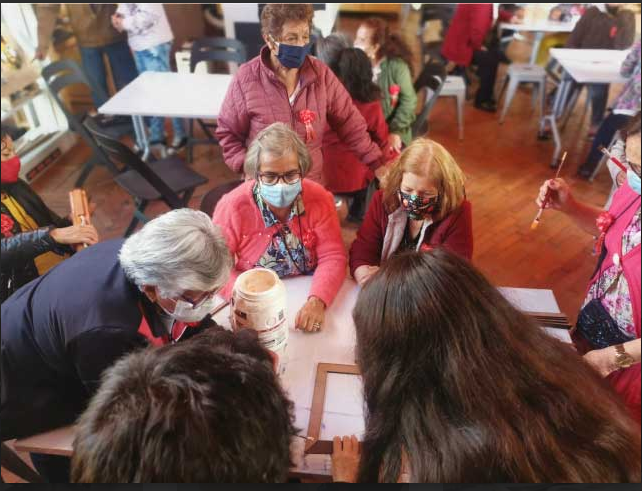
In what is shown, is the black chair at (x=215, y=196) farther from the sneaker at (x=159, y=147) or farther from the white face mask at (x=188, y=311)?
the sneaker at (x=159, y=147)

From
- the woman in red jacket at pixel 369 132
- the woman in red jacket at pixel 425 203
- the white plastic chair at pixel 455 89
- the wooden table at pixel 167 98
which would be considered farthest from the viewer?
the wooden table at pixel 167 98

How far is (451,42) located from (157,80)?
2108mm

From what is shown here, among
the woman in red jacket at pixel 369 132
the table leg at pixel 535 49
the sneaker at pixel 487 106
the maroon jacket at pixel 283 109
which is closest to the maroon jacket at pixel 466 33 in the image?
the table leg at pixel 535 49

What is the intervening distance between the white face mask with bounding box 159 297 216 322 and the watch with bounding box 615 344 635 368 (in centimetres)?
83

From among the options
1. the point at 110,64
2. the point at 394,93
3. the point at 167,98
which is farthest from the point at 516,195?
the point at 167,98

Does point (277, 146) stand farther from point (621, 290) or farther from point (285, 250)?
point (621, 290)

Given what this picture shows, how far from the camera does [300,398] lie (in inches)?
43.0

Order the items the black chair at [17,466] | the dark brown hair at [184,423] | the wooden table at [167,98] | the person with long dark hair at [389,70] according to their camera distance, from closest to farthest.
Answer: the dark brown hair at [184,423]
the black chair at [17,466]
the person with long dark hair at [389,70]
the wooden table at [167,98]

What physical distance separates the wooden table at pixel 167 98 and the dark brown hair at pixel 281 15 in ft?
3.78

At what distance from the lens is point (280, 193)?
135 centimetres

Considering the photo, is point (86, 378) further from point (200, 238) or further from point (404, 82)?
point (404, 82)

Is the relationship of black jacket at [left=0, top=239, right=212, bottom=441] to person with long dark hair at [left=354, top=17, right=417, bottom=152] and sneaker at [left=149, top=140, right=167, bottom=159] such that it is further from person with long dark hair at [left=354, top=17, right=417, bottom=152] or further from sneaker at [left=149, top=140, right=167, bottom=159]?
sneaker at [left=149, top=140, right=167, bottom=159]

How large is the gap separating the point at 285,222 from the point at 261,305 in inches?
19.6

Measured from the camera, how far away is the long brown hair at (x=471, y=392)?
2.36ft
